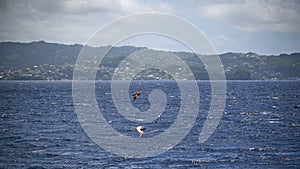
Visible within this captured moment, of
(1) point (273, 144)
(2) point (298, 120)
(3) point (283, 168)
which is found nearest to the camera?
(3) point (283, 168)

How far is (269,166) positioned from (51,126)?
45.6 meters

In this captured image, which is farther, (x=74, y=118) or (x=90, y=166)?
(x=74, y=118)

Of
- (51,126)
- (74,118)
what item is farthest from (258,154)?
(74,118)

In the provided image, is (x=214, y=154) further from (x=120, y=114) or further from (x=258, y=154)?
(x=120, y=114)

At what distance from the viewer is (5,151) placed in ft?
190

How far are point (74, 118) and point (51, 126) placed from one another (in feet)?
44.6

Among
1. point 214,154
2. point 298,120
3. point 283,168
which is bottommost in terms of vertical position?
point 283,168

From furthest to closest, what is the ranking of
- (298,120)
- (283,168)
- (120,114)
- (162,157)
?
(120,114)
(298,120)
(162,157)
(283,168)

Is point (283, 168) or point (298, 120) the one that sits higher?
point (298, 120)

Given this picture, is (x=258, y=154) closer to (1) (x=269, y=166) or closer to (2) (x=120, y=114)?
(1) (x=269, y=166)

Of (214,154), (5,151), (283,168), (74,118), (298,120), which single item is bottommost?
(283,168)

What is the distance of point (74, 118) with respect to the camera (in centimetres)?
9575

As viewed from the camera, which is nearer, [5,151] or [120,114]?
[5,151]

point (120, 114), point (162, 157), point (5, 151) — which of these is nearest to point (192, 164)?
point (162, 157)
